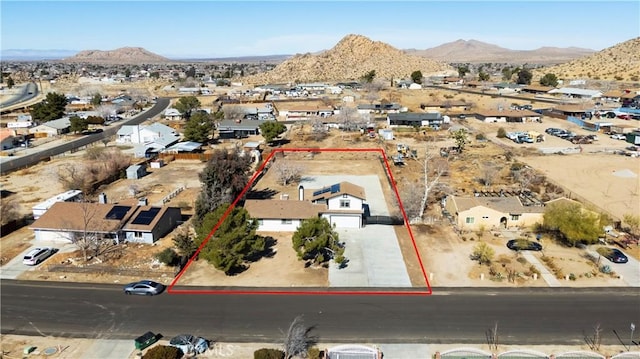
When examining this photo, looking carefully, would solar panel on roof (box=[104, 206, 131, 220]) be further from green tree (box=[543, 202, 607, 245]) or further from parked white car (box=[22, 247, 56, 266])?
green tree (box=[543, 202, 607, 245])

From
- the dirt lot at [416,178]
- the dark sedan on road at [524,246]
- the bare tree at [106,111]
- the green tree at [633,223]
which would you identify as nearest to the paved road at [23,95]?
the bare tree at [106,111]

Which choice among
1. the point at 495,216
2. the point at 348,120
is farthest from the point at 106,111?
the point at 495,216

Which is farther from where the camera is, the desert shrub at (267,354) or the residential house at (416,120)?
the residential house at (416,120)

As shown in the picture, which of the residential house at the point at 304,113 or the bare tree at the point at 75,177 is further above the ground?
the residential house at the point at 304,113

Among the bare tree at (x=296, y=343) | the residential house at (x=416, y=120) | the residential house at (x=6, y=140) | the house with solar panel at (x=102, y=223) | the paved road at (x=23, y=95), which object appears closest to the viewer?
the bare tree at (x=296, y=343)

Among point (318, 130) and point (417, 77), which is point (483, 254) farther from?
point (417, 77)

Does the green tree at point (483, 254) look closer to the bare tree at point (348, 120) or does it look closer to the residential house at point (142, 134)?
the bare tree at point (348, 120)
